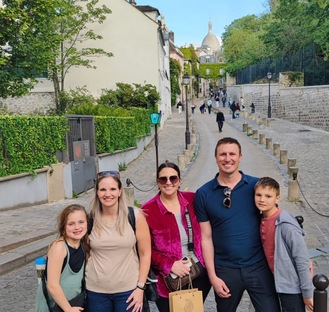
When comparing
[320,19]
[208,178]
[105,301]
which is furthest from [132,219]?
[320,19]

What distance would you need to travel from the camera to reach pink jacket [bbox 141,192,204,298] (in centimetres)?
316

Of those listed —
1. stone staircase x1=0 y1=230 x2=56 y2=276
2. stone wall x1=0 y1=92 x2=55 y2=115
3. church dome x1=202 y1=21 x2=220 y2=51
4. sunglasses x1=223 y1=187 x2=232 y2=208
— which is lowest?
stone staircase x1=0 y1=230 x2=56 y2=276

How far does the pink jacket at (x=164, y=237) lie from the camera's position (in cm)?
316

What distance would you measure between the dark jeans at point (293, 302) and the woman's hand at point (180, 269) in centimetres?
75

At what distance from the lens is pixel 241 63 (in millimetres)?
63094

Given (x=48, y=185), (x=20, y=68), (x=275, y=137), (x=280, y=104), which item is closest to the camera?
(x=48, y=185)

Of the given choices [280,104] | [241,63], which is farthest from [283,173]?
[241,63]

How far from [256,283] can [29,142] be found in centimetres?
972

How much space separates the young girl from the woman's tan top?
9cm

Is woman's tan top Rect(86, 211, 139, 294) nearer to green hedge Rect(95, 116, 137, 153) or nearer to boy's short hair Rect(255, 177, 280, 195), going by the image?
boy's short hair Rect(255, 177, 280, 195)

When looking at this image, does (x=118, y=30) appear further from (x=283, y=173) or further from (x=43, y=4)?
(x=283, y=173)

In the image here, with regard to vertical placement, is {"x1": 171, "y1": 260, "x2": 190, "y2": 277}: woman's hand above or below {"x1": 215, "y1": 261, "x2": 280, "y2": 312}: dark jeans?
above

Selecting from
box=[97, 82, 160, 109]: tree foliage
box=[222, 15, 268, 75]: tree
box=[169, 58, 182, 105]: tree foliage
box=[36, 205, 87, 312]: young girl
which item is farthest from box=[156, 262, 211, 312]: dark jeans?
box=[169, 58, 182, 105]: tree foliage

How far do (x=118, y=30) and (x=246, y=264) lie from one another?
31352 mm
